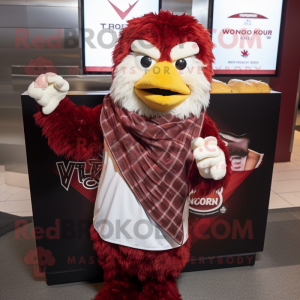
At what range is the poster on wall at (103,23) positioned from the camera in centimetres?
286

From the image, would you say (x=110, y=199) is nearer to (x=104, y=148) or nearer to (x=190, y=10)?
(x=104, y=148)

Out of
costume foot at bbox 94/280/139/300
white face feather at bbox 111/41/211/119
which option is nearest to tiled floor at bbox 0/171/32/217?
costume foot at bbox 94/280/139/300

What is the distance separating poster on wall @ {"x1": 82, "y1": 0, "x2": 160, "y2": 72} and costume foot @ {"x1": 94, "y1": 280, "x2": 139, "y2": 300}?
79.2 inches

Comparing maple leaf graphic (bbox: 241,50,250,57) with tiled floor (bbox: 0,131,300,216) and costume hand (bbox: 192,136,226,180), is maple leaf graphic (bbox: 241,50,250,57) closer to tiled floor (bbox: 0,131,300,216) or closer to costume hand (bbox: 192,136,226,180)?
tiled floor (bbox: 0,131,300,216)

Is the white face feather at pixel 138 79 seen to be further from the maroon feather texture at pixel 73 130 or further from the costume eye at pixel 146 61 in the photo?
the maroon feather texture at pixel 73 130

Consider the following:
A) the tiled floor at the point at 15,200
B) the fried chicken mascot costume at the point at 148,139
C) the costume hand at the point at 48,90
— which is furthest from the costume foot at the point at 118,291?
the tiled floor at the point at 15,200

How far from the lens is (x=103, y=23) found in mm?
2898

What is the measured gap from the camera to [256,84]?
61.5 inches

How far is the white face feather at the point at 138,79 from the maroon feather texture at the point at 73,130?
7.3 inches

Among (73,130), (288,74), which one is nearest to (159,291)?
(73,130)

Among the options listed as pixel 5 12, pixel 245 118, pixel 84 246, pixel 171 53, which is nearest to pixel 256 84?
pixel 245 118

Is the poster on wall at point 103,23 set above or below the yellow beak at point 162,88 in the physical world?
above

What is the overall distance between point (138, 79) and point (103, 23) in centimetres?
201

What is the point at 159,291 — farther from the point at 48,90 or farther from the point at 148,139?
the point at 48,90
